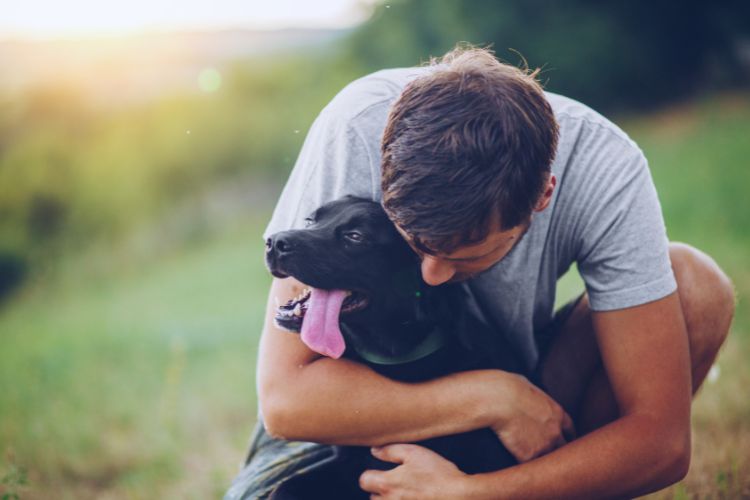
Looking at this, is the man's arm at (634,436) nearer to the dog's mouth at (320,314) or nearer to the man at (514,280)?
the man at (514,280)

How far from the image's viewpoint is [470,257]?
197 cm

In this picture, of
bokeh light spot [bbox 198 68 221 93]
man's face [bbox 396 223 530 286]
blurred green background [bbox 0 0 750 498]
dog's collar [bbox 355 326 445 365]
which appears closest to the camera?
man's face [bbox 396 223 530 286]

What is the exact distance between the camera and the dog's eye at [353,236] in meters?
2.15

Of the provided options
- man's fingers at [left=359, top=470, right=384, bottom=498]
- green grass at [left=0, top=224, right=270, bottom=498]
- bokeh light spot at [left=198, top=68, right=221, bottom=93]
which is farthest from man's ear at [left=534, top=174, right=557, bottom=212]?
bokeh light spot at [left=198, top=68, right=221, bottom=93]

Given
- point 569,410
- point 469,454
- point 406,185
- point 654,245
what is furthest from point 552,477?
point 406,185

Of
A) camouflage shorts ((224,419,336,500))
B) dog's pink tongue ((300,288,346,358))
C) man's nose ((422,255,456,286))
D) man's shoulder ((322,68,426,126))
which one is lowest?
camouflage shorts ((224,419,336,500))

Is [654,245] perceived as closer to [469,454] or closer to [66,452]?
[469,454]

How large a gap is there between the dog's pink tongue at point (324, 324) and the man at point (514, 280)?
11 cm

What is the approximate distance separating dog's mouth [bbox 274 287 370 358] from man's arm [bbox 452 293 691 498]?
0.54 m

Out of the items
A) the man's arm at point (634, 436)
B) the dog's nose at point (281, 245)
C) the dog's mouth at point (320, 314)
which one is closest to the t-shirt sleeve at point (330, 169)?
the dog's nose at point (281, 245)

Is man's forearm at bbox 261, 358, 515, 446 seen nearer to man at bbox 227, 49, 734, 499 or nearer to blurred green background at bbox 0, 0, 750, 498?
man at bbox 227, 49, 734, 499

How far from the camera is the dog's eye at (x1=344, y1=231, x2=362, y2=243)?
7.05ft

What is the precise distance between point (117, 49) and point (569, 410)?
1999cm

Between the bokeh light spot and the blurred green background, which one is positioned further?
the bokeh light spot
